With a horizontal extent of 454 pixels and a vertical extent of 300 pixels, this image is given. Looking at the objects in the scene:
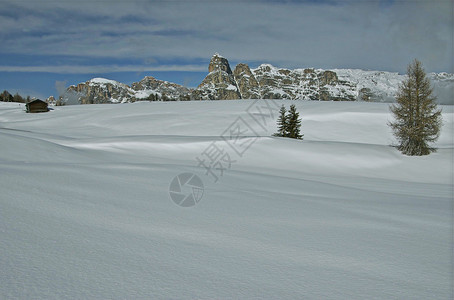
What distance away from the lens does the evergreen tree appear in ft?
69.7

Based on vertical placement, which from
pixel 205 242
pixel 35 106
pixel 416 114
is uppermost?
pixel 35 106

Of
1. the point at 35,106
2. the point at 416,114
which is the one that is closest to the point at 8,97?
the point at 35,106

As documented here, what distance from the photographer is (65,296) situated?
1900 mm

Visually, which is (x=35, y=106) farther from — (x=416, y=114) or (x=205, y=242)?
(x=205, y=242)

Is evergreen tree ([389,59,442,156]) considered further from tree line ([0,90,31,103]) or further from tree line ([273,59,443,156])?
tree line ([0,90,31,103])

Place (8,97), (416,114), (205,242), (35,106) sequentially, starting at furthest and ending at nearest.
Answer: (8,97) → (35,106) → (416,114) → (205,242)

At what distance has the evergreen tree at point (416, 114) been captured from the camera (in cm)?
2125

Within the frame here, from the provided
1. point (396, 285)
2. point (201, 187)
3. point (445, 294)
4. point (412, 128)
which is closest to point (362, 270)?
point (396, 285)

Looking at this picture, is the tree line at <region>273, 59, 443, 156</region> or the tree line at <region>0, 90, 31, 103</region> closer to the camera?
the tree line at <region>273, 59, 443, 156</region>

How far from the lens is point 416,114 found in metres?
22.0

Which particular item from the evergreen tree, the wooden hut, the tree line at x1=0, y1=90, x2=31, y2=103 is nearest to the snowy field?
the evergreen tree

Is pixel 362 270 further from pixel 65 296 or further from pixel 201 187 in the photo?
pixel 201 187

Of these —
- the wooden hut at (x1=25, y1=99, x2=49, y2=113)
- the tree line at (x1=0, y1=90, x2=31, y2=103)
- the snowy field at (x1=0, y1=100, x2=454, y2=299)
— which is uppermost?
the tree line at (x1=0, y1=90, x2=31, y2=103)

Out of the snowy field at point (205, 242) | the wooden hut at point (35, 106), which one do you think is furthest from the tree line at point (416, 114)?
the wooden hut at point (35, 106)
